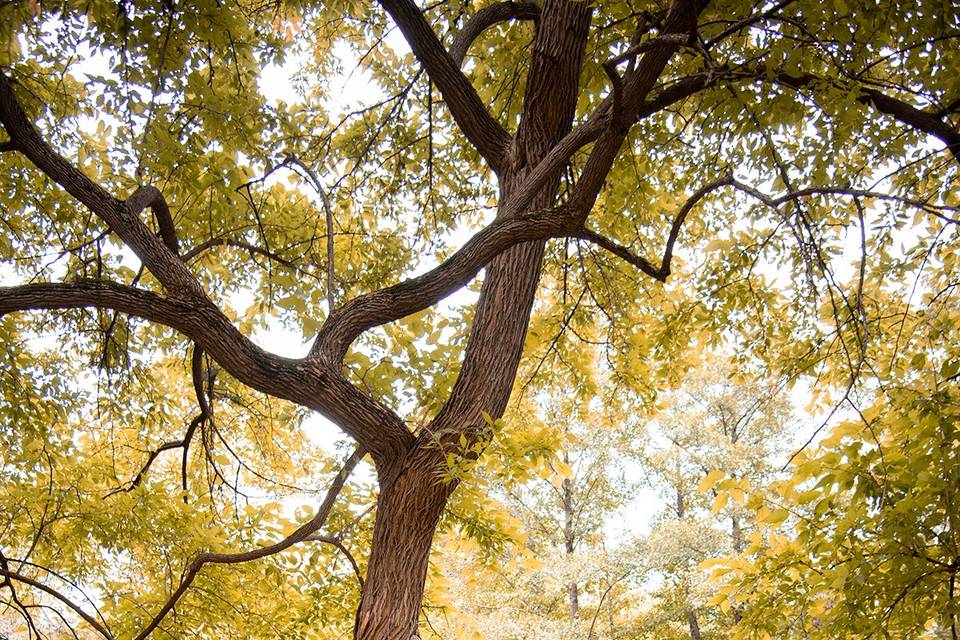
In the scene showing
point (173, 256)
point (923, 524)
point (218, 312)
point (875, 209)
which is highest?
point (875, 209)

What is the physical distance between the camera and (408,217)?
4641 mm

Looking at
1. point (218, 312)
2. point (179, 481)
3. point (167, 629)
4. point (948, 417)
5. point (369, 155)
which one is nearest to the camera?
point (948, 417)

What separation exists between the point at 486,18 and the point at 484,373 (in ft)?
6.24

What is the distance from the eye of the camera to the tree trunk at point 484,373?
235cm

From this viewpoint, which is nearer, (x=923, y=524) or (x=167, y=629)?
(x=923, y=524)

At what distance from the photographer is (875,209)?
413cm

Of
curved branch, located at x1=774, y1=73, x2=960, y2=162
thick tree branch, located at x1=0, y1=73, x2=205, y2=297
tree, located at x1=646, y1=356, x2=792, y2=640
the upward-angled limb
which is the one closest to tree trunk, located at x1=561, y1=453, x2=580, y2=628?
tree, located at x1=646, y1=356, x2=792, y2=640

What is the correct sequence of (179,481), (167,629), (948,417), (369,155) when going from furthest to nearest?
(179,481), (369,155), (167,629), (948,417)

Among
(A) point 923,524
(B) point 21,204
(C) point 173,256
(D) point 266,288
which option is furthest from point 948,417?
(B) point 21,204

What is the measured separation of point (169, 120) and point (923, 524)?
3.46 metres

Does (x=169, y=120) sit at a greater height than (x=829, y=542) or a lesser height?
greater

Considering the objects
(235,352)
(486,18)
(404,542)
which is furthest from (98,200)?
(486,18)

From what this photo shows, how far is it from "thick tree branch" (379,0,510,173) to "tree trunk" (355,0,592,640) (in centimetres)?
13

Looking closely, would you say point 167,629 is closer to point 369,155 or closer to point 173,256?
point 173,256
